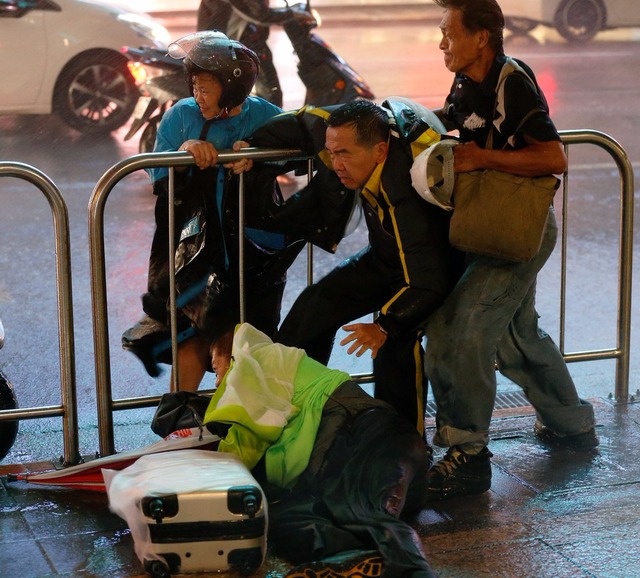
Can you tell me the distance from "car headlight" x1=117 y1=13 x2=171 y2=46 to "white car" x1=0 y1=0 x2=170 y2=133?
0.01 metres

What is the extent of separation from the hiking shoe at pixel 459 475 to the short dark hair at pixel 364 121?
1213mm

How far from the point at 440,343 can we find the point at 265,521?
1056 mm

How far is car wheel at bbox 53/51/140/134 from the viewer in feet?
35.7

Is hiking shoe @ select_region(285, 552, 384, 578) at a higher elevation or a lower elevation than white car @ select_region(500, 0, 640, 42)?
lower

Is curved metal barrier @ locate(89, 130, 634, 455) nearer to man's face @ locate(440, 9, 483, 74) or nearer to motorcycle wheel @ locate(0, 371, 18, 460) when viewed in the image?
motorcycle wheel @ locate(0, 371, 18, 460)

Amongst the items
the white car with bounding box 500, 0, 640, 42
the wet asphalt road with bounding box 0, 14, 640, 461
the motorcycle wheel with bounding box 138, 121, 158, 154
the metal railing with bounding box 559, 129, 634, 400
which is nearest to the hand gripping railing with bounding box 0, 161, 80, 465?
the wet asphalt road with bounding box 0, 14, 640, 461

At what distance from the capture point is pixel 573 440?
14.9ft

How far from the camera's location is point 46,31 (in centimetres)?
1086

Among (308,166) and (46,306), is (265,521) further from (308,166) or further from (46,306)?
(46,306)

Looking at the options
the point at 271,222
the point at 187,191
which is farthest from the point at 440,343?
the point at 187,191

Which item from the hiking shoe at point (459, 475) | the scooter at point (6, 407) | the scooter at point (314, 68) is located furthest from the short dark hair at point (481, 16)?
the scooter at point (314, 68)

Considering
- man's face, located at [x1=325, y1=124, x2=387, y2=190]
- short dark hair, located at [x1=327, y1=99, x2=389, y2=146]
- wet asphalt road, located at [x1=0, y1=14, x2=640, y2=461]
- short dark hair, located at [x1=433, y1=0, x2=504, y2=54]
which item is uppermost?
short dark hair, located at [x1=433, y1=0, x2=504, y2=54]

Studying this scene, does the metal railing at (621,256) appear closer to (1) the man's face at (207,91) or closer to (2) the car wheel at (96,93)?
(1) the man's face at (207,91)

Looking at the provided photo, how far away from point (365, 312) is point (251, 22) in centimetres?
611
